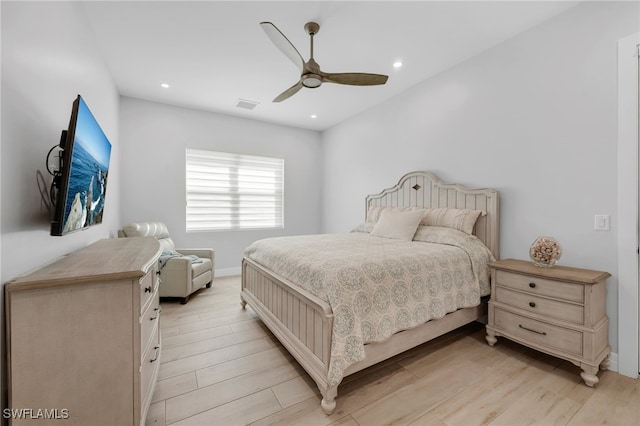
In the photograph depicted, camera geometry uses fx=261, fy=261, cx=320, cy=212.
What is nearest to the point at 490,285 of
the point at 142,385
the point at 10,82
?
the point at 142,385

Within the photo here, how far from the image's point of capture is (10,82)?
1151 millimetres

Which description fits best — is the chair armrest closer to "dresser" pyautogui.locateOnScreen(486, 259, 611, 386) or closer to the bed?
the bed

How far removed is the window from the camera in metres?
4.34

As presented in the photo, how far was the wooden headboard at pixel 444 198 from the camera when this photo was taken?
8.63 ft

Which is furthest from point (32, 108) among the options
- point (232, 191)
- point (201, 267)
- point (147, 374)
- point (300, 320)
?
point (232, 191)

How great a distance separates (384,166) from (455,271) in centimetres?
219

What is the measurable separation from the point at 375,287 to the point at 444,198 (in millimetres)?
1910

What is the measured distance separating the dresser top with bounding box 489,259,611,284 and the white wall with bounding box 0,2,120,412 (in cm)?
302

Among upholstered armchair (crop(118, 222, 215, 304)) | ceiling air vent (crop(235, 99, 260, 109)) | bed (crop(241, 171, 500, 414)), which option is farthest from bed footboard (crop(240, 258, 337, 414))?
ceiling air vent (crop(235, 99, 260, 109))

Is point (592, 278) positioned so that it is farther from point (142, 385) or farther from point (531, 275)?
point (142, 385)

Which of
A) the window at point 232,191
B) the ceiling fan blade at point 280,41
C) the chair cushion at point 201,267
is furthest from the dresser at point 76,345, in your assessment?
the window at point 232,191

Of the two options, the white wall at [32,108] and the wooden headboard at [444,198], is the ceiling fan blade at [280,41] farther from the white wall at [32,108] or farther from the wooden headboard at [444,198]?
the wooden headboard at [444,198]

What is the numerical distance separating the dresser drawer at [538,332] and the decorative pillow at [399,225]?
41.2 inches

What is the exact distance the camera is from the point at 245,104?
4.06m
